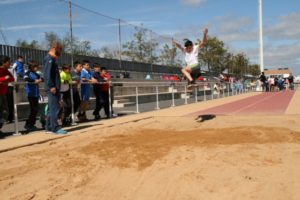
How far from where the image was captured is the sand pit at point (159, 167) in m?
4.90

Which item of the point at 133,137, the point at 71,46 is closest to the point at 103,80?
the point at 71,46

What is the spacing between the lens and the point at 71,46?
1656 cm

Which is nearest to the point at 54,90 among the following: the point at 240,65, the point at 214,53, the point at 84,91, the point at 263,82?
the point at 84,91

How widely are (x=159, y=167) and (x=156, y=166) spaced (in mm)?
64

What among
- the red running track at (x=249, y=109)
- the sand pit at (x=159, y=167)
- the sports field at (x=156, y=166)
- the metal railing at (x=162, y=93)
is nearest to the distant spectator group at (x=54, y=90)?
the metal railing at (x=162, y=93)

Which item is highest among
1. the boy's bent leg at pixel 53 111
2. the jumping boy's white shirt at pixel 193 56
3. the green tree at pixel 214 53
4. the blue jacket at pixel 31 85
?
the green tree at pixel 214 53

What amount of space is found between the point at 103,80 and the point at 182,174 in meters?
8.82

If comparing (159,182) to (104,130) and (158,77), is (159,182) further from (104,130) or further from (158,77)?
(158,77)

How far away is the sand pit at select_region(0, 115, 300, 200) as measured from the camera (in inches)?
193

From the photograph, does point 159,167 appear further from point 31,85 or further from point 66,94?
point 66,94

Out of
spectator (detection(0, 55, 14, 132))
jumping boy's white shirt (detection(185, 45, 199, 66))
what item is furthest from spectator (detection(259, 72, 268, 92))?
spectator (detection(0, 55, 14, 132))

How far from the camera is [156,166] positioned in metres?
5.91

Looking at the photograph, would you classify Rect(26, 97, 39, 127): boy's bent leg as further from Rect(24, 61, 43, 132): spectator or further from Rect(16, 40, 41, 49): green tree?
Rect(16, 40, 41, 49): green tree

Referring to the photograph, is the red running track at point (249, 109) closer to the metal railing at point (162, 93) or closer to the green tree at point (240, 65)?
→ the metal railing at point (162, 93)
